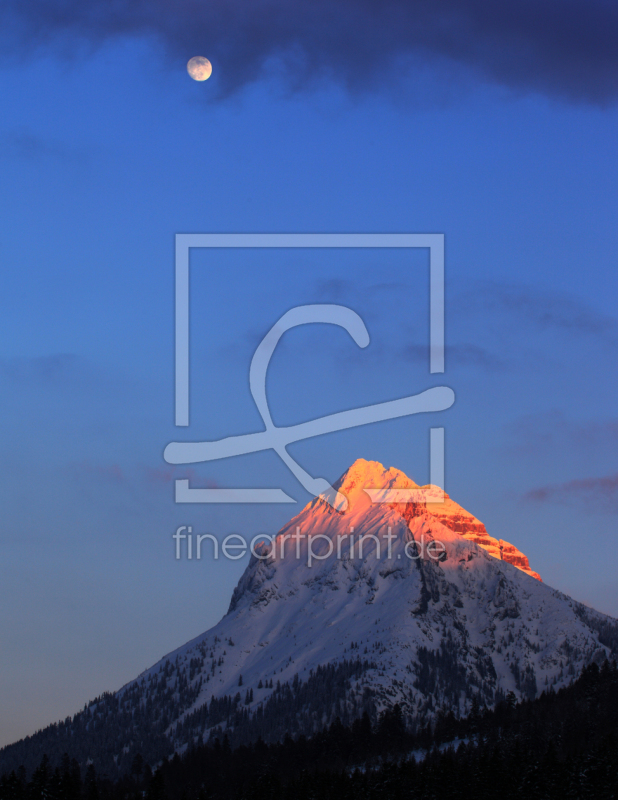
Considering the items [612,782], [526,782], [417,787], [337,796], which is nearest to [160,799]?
[337,796]

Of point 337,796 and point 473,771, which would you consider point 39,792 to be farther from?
point 473,771

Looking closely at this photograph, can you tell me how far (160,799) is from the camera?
641 ft

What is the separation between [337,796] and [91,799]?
37.7 meters

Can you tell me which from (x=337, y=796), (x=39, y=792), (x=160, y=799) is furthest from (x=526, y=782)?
(x=39, y=792)

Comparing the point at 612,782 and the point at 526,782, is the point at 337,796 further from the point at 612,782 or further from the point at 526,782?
the point at 612,782

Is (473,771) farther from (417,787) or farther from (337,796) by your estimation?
(337,796)

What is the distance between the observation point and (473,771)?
198875 millimetres

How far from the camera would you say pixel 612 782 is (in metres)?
184

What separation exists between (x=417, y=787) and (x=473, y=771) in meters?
9.17

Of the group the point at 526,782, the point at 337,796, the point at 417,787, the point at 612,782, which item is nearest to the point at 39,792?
the point at 337,796

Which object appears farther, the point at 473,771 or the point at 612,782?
the point at 473,771

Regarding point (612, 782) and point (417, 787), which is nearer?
point (612, 782)

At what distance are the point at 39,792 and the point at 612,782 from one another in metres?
84.1

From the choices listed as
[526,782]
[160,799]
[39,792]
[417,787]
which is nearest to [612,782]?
[526,782]
